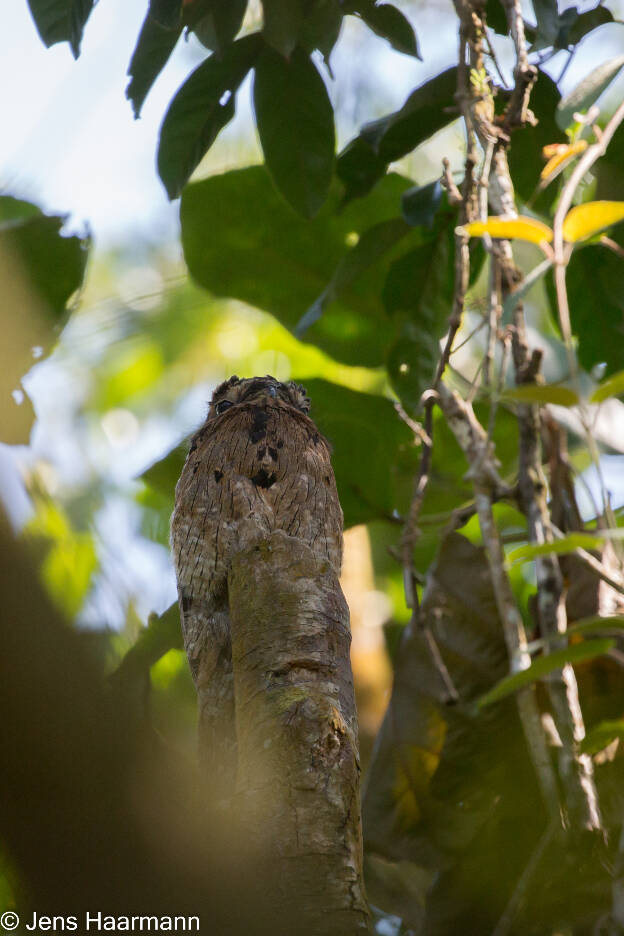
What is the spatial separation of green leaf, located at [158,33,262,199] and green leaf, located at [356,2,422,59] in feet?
1.10

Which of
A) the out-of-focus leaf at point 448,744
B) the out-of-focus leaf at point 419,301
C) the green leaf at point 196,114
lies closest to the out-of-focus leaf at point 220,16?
the green leaf at point 196,114

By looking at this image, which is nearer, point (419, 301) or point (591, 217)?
point (591, 217)

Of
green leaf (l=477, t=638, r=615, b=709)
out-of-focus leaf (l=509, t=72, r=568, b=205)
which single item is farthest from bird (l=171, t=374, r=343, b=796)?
out-of-focus leaf (l=509, t=72, r=568, b=205)

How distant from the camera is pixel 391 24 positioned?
2.40 m

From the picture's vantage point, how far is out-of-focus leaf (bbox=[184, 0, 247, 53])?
2260mm

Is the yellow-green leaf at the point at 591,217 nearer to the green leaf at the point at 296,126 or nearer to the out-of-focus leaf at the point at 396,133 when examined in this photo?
the out-of-focus leaf at the point at 396,133

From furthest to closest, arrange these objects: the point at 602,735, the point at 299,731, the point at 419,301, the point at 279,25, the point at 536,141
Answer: the point at 419,301, the point at 536,141, the point at 279,25, the point at 602,735, the point at 299,731

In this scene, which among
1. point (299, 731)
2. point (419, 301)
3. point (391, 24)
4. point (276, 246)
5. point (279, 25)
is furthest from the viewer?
point (276, 246)

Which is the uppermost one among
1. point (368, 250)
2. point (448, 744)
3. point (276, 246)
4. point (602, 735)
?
point (276, 246)

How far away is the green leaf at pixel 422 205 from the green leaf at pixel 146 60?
0.78 m

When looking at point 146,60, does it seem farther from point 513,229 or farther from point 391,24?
point 513,229

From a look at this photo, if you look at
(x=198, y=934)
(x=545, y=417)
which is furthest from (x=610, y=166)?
(x=198, y=934)

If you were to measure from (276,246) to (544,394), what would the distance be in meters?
2.46

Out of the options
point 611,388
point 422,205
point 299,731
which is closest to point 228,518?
point 299,731
